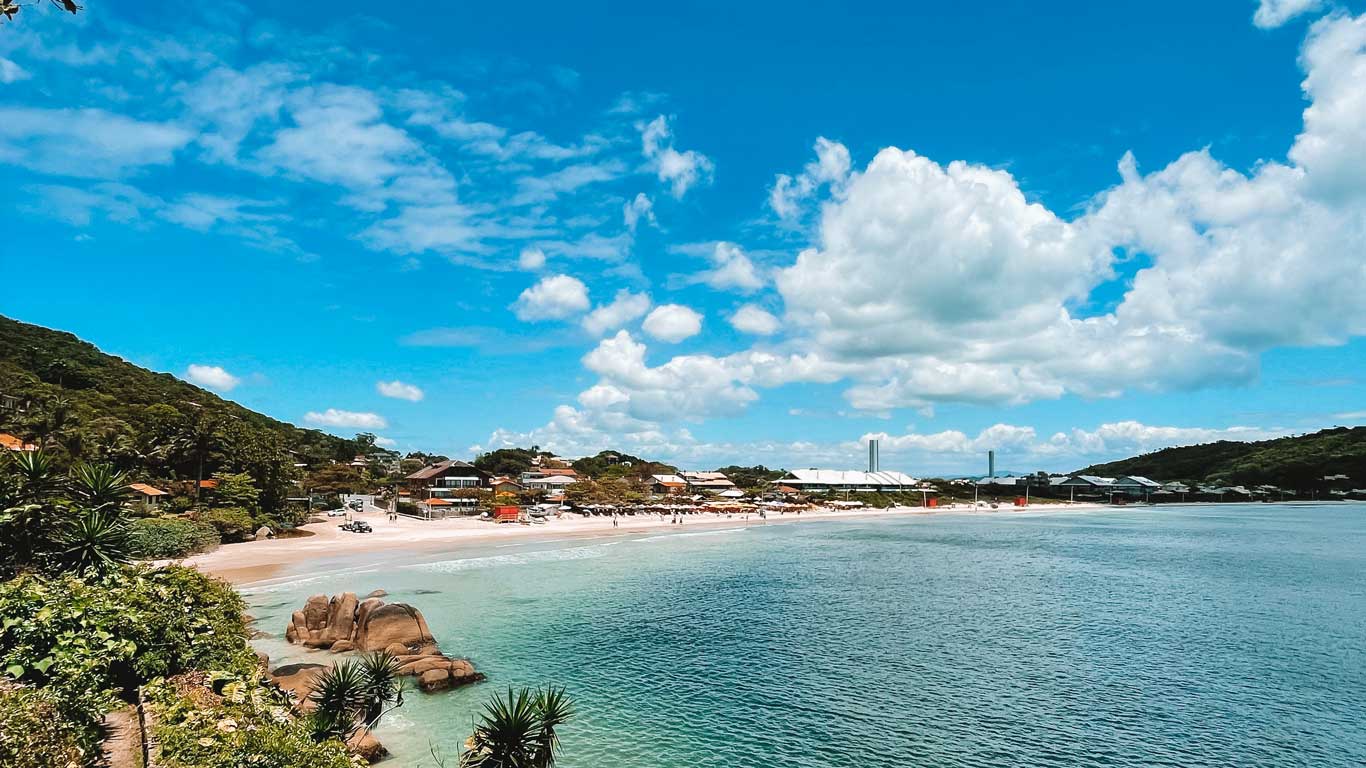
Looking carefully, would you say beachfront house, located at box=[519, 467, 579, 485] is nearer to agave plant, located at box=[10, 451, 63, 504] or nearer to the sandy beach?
the sandy beach

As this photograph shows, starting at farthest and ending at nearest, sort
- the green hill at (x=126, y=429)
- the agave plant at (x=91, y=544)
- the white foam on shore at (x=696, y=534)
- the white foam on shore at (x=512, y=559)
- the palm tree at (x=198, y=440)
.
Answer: the white foam on shore at (x=696, y=534) → the palm tree at (x=198, y=440) → the green hill at (x=126, y=429) → the white foam on shore at (x=512, y=559) → the agave plant at (x=91, y=544)

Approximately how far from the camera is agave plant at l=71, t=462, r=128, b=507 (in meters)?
27.3

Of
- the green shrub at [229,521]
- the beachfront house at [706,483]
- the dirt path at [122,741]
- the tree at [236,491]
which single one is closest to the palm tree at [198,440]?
the tree at [236,491]

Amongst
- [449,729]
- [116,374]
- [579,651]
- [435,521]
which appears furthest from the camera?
[116,374]

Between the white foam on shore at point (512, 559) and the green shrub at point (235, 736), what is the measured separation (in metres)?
38.3

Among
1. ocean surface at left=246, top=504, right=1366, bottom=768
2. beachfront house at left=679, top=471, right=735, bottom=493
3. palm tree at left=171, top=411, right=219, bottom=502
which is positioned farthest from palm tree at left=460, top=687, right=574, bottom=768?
beachfront house at left=679, top=471, right=735, bottom=493

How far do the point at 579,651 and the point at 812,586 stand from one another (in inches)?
855

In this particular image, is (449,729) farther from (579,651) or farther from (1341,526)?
(1341,526)

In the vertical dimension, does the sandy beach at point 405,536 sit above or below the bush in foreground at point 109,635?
below

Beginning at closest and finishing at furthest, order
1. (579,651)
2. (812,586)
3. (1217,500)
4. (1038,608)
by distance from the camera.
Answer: (579,651), (1038,608), (812,586), (1217,500)

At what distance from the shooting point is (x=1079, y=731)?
21188 millimetres

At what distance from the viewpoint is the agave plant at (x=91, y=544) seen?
2336 cm

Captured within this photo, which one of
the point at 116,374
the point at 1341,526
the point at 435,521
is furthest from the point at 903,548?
the point at 116,374

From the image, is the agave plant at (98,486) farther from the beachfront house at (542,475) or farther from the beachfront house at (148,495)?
the beachfront house at (542,475)
